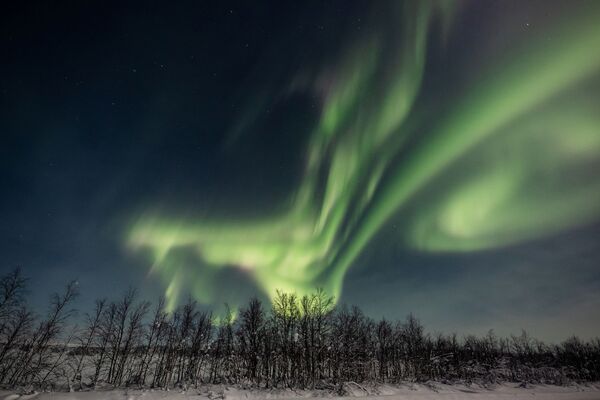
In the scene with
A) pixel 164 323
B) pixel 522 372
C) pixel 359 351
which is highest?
pixel 164 323

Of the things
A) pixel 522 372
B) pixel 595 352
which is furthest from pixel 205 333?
pixel 595 352

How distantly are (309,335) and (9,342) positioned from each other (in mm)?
48696

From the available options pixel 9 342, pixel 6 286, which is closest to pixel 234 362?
pixel 9 342

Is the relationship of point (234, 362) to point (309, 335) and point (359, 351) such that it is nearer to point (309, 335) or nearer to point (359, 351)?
point (309, 335)

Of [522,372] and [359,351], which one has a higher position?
[359,351]

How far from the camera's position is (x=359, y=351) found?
2237 inches

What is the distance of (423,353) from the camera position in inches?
3342

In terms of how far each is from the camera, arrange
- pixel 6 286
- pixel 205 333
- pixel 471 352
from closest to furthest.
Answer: pixel 6 286, pixel 205 333, pixel 471 352

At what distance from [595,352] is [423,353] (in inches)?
3345

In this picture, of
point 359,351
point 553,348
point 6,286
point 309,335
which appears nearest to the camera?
point 6,286

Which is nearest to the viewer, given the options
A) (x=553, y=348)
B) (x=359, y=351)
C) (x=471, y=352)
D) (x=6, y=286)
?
(x=6, y=286)

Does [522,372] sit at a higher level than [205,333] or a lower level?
lower

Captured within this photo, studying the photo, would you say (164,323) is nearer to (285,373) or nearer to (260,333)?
(260,333)

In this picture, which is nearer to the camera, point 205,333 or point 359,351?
point 359,351
